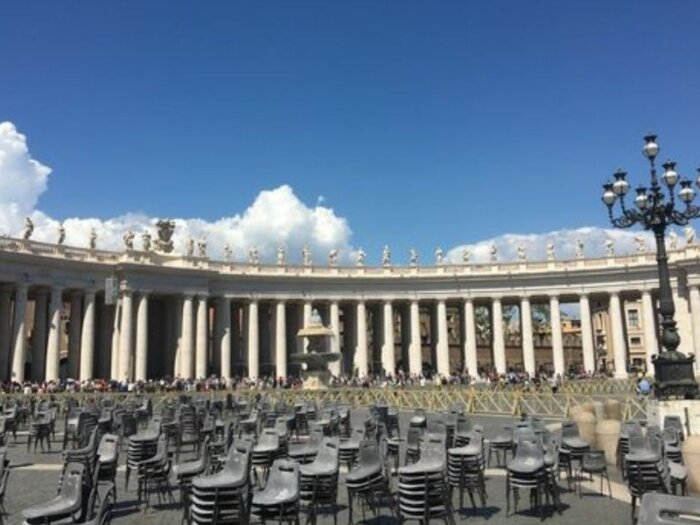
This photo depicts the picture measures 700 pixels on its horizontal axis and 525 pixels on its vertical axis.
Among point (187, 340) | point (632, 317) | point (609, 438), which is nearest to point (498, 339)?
point (187, 340)

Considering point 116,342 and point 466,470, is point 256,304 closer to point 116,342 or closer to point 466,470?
point 116,342

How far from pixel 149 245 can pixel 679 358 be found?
60.1 metres

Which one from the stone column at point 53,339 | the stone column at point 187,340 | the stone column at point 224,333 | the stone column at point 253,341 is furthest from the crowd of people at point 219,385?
the stone column at point 253,341

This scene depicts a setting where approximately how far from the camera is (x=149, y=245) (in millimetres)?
72062

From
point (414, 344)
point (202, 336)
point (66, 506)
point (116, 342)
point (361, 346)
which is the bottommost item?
point (66, 506)

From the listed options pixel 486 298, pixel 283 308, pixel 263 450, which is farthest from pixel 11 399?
pixel 486 298

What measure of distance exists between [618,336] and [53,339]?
61.9 meters

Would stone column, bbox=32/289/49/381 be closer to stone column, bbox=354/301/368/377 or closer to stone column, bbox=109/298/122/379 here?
stone column, bbox=109/298/122/379

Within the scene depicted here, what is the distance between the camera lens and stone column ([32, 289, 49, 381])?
61219mm

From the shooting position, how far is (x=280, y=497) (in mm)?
9562

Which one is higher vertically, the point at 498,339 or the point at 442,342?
the point at 498,339

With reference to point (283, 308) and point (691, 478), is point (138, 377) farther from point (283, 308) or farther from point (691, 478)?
point (691, 478)

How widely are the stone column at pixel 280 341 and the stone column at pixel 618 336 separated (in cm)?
3822

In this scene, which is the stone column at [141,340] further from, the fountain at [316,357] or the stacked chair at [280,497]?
the stacked chair at [280,497]
